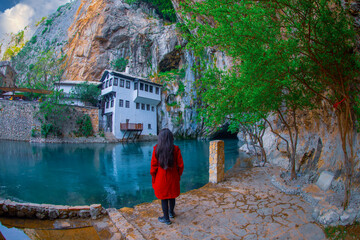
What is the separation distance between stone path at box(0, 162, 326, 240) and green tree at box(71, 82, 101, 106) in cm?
3067

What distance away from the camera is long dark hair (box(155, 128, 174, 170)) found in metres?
3.48

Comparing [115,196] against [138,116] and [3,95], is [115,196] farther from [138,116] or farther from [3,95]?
[3,95]

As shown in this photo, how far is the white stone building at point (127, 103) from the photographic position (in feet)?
98.5

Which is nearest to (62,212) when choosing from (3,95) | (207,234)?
(207,234)

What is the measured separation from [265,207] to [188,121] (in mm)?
30775

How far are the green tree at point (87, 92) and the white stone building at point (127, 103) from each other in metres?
1.20

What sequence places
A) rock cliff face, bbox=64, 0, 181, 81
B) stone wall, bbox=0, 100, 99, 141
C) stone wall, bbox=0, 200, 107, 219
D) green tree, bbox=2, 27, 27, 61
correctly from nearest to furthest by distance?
stone wall, bbox=0, 200, 107, 219
stone wall, bbox=0, 100, 99, 141
rock cliff face, bbox=64, 0, 181, 81
green tree, bbox=2, 27, 27, 61

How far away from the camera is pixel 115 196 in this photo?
7.79 metres

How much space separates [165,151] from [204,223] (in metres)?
1.52

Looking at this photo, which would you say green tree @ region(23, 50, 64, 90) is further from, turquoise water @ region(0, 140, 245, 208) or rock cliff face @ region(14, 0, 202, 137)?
turquoise water @ region(0, 140, 245, 208)

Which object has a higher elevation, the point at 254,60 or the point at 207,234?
the point at 254,60

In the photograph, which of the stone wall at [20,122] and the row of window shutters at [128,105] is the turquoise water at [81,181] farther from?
A: the row of window shutters at [128,105]

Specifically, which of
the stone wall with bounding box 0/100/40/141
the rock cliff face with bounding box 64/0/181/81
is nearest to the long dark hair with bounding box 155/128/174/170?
the stone wall with bounding box 0/100/40/141

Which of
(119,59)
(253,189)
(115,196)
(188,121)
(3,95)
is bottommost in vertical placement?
(115,196)
